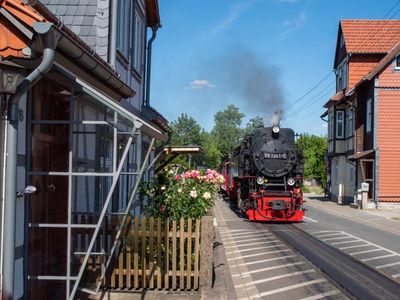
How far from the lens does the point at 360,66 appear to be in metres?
33.6

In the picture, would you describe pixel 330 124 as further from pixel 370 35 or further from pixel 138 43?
pixel 138 43

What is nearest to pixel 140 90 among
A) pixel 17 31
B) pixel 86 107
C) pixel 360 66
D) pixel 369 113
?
pixel 86 107

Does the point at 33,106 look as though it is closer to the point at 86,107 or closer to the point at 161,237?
the point at 86,107

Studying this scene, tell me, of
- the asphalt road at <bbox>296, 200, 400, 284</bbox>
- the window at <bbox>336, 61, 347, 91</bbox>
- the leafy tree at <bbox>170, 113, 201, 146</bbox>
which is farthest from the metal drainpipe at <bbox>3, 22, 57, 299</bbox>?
the leafy tree at <bbox>170, 113, 201, 146</bbox>

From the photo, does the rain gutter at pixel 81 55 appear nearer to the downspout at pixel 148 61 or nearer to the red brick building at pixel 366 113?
the downspout at pixel 148 61

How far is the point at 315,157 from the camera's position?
52.2 metres

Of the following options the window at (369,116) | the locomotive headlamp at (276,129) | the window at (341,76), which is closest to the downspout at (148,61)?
the locomotive headlamp at (276,129)

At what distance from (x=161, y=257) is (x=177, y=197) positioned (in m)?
1.01

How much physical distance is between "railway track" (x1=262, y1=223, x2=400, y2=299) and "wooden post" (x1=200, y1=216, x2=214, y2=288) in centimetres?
231

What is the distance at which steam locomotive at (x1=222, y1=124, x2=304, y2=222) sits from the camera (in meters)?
19.0

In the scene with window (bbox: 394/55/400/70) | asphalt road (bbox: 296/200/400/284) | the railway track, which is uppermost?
window (bbox: 394/55/400/70)

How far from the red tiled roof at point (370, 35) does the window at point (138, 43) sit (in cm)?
2357

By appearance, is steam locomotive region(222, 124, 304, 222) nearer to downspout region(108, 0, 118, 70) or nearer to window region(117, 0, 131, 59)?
window region(117, 0, 131, 59)

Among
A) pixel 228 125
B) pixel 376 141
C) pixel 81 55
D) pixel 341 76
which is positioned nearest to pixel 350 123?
pixel 341 76
